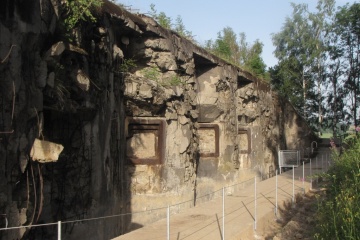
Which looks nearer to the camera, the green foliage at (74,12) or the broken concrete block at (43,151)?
the broken concrete block at (43,151)

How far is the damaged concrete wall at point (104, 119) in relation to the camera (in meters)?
5.07

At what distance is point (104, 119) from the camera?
7938 mm

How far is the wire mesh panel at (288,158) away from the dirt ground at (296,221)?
852 centimetres

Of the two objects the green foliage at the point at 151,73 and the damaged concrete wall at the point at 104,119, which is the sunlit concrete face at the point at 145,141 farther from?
the green foliage at the point at 151,73

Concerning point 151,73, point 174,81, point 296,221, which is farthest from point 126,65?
point 296,221

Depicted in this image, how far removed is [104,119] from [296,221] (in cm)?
409

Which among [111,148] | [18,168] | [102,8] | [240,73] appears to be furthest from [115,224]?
[240,73]

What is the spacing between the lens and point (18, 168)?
16.4ft

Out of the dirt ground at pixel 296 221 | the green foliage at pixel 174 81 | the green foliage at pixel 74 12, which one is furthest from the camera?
the green foliage at pixel 174 81

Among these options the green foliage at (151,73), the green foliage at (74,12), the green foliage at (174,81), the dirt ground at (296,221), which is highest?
the green foliage at (74,12)

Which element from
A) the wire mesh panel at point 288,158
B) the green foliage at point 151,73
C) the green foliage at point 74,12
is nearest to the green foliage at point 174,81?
the green foliage at point 151,73

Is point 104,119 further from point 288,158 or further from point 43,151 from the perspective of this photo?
point 288,158

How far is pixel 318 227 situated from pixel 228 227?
5.97 feet

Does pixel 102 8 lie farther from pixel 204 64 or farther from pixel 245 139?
pixel 245 139
